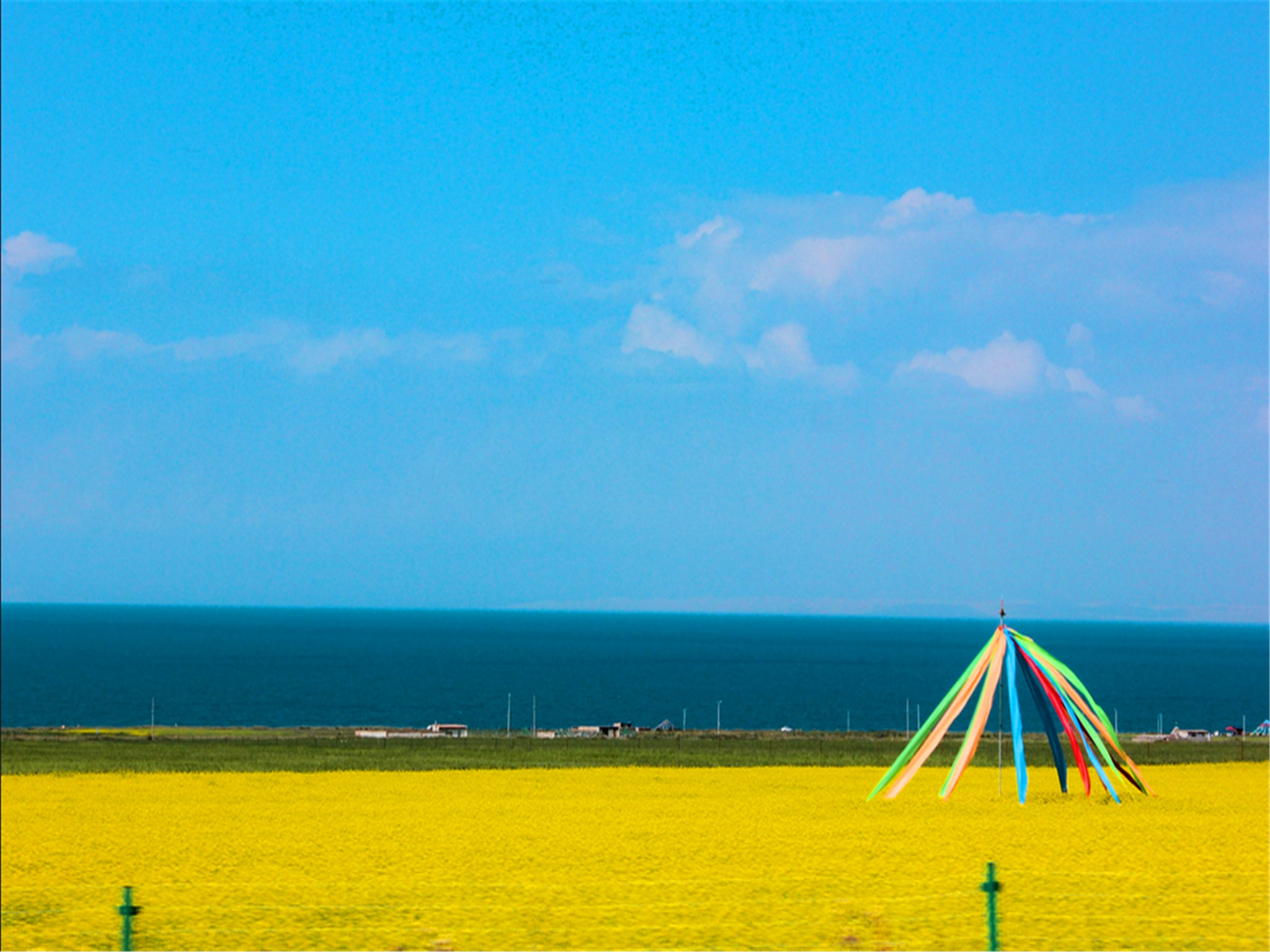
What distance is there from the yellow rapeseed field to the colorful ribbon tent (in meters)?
0.89

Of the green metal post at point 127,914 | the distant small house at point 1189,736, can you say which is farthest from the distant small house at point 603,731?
the green metal post at point 127,914

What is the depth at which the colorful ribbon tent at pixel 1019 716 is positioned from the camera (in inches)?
1345

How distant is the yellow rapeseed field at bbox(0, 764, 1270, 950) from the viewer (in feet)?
59.2

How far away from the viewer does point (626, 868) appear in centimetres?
2366

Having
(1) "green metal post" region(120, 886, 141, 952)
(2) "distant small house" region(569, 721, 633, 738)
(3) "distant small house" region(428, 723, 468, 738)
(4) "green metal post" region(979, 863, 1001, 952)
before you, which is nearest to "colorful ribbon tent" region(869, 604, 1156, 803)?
(4) "green metal post" region(979, 863, 1001, 952)

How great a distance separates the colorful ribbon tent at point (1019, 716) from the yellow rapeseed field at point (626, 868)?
89cm

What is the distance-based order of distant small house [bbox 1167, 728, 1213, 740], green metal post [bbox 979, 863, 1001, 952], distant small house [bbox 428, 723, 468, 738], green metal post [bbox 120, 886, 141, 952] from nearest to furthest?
green metal post [bbox 120, 886, 141, 952] < green metal post [bbox 979, 863, 1001, 952] < distant small house [bbox 1167, 728, 1213, 740] < distant small house [bbox 428, 723, 468, 738]

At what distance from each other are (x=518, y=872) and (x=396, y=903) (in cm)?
349

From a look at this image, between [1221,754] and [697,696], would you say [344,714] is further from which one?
[1221,754]

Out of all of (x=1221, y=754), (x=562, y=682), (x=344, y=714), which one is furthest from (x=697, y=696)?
(x=1221, y=754)

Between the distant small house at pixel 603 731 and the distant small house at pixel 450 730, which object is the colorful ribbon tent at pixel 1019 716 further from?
the distant small house at pixel 450 730

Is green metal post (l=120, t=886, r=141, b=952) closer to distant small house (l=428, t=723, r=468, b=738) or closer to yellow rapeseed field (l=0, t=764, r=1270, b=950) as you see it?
yellow rapeseed field (l=0, t=764, r=1270, b=950)

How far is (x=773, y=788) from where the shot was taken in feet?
136

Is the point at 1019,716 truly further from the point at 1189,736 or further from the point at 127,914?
the point at 1189,736
